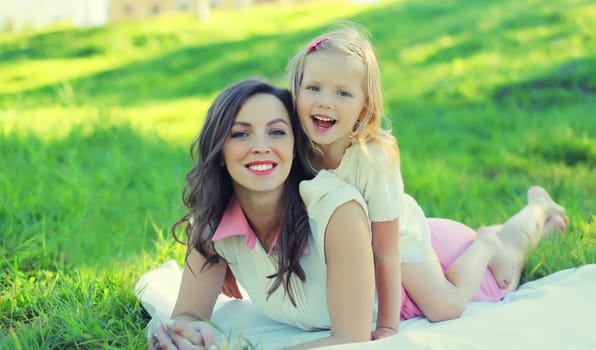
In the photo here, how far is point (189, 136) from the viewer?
6.62 meters

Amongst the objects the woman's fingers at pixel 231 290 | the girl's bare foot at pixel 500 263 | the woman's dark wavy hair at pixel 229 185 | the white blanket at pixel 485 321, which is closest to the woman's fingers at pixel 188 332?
the white blanket at pixel 485 321

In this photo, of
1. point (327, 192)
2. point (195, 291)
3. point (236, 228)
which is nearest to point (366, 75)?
point (327, 192)

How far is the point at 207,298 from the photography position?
2746 mm

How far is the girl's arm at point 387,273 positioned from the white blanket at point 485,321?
0.09m

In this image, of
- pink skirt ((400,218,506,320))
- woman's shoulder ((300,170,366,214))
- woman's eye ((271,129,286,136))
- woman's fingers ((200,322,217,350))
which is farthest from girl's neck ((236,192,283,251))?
pink skirt ((400,218,506,320))

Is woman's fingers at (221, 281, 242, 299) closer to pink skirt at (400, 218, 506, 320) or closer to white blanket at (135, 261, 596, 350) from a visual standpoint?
white blanket at (135, 261, 596, 350)

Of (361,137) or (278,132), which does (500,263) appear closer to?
(361,137)

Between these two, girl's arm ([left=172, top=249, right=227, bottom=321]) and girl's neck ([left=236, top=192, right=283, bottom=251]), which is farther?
girl's arm ([left=172, top=249, right=227, bottom=321])

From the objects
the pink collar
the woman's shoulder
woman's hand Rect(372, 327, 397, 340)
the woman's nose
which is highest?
the woman's nose

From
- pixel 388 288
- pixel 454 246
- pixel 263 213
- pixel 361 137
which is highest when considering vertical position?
pixel 361 137

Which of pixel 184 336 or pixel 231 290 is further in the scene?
pixel 231 290

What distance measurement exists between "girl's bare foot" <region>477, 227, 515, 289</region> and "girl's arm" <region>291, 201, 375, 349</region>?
1102mm

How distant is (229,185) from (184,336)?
59cm

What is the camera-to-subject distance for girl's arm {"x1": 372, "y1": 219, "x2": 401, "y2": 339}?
2.54 meters
